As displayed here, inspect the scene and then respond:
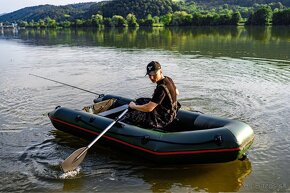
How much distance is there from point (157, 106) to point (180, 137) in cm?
83

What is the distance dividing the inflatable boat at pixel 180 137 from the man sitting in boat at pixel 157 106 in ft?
0.75

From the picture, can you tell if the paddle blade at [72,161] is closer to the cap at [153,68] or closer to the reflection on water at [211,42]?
→ the cap at [153,68]

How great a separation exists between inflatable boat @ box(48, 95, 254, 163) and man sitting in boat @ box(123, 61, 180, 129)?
23 centimetres

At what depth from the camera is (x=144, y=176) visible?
6262 millimetres

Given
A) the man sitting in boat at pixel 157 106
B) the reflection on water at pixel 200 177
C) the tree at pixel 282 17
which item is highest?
the tree at pixel 282 17

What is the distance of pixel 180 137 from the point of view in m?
6.17

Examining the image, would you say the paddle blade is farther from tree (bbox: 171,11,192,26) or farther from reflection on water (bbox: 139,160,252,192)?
tree (bbox: 171,11,192,26)

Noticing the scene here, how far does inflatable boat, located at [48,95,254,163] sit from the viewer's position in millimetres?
5922

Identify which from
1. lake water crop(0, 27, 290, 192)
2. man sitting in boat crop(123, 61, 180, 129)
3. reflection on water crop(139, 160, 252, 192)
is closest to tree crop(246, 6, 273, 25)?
lake water crop(0, 27, 290, 192)

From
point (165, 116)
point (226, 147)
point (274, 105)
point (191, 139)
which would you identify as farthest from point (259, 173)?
point (274, 105)

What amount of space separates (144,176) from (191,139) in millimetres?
1098

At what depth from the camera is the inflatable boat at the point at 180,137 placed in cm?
592

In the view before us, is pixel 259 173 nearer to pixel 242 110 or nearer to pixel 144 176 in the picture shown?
pixel 144 176

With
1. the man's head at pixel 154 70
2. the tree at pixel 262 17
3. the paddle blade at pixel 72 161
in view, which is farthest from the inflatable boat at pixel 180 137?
the tree at pixel 262 17
